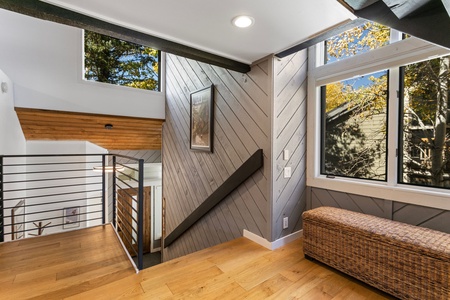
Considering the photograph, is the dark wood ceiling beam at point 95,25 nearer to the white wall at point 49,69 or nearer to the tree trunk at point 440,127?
the tree trunk at point 440,127

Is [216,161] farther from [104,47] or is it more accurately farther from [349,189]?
[104,47]

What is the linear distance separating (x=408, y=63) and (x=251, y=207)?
6.79 feet

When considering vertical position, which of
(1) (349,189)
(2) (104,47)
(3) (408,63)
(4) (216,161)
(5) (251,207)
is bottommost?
(5) (251,207)

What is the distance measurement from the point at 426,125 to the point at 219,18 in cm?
200

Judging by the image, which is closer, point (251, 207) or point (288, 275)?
point (288, 275)

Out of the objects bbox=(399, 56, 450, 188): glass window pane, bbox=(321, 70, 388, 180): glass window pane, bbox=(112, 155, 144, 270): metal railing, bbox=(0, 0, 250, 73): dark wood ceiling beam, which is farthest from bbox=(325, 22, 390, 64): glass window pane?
bbox=(112, 155, 144, 270): metal railing

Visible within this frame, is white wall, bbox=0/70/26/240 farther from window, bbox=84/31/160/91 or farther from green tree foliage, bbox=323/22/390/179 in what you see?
green tree foliage, bbox=323/22/390/179

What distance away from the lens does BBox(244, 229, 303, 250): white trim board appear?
2.47 meters

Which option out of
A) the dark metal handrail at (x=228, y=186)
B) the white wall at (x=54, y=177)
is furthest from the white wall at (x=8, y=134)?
the dark metal handrail at (x=228, y=186)

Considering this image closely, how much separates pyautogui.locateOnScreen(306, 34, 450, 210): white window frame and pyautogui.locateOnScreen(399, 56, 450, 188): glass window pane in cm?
8

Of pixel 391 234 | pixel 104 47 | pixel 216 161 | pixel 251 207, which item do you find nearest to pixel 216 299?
pixel 251 207

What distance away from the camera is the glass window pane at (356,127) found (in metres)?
2.30

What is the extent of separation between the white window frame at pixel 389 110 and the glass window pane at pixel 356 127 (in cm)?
8

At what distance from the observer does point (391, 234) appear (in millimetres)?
1704
